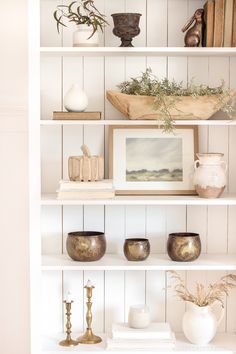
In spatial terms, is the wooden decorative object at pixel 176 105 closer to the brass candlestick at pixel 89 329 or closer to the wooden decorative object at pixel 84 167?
the wooden decorative object at pixel 84 167

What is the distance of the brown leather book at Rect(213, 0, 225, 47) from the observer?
10.9ft

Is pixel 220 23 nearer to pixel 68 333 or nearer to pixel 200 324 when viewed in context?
pixel 200 324

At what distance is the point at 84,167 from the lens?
3.37 meters

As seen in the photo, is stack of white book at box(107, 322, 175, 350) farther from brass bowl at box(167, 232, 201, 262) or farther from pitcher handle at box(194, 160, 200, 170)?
pitcher handle at box(194, 160, 200, 170)

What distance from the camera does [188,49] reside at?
3322 millimetres

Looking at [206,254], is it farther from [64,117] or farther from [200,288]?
[64,117]

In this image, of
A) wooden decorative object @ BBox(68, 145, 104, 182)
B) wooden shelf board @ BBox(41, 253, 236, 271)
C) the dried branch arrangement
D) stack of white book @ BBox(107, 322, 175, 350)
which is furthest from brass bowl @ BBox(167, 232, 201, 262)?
wooden decorative object @ BBox(68, 145, 104, 182)

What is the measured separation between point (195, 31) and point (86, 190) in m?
0.88

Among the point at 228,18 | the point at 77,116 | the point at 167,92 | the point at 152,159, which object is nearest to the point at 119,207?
the point at 152,159

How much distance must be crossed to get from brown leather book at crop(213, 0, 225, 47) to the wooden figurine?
0.07 m

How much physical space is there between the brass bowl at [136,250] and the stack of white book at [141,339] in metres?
0.34

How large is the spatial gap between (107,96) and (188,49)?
432 millimetres

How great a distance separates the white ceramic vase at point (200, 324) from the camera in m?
3.38

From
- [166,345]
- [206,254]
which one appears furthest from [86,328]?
[206,254]
